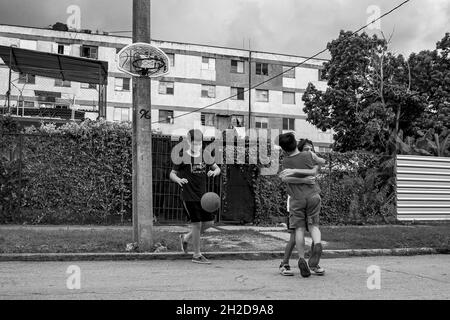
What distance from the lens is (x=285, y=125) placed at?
51.9 m

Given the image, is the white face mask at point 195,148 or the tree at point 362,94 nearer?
the white face mask at point 195,148

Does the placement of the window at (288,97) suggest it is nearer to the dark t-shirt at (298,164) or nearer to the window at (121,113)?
the window at (121,113)

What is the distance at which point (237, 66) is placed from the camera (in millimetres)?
50531

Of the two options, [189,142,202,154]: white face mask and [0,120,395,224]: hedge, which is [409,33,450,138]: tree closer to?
[0,120,395,224]: hedge

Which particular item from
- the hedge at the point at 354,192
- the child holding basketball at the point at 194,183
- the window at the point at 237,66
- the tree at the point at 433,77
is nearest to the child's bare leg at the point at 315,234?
the child holding basketball at the point at 194,183

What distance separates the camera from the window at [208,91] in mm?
49050

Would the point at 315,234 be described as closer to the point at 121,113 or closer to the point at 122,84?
the point at 121,113

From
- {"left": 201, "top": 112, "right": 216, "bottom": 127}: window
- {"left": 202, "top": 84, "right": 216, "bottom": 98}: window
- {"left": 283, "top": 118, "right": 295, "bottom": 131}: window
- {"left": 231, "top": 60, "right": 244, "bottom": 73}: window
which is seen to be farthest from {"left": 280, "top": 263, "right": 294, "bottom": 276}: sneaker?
{"left": 283, "top": 118, "right": 295, "bottom": 131}: window

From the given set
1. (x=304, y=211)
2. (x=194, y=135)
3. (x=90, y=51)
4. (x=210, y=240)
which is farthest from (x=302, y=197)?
(x=90, y=51)

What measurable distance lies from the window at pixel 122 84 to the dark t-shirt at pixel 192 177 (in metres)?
40.6

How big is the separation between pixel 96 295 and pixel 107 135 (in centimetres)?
771

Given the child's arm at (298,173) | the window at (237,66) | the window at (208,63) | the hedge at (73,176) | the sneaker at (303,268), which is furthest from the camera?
the window at (237,66)

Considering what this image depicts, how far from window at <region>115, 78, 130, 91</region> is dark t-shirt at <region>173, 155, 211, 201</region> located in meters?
40.6

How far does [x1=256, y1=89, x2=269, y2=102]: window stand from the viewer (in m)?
51.2
